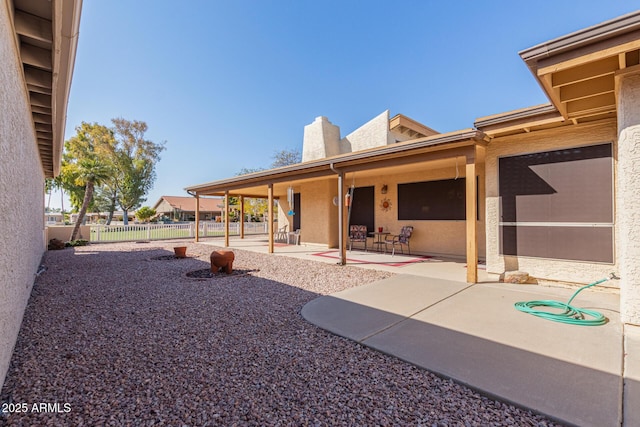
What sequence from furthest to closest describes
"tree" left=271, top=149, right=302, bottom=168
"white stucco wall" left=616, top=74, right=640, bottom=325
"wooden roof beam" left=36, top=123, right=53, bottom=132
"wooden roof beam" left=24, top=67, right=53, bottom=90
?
1. "tree" left=271, top=149, right=302, bottom=168
2. "wooden roof beam" left=36, top=123, right=53, bottom=132
3. "wooden roof beam" left=24, top=67, right=53, bottom=90
4. "white stucco wall" left=616, top=74, right=640, bottom=325

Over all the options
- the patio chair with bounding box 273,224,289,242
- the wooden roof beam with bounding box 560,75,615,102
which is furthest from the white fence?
the wooden roof beam with bounding box 560,75,615,102

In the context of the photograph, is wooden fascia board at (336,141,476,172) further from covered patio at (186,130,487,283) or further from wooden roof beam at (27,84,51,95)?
wooden roof beam at (27,84,51,95)

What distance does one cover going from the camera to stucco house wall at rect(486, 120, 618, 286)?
4.77 meters

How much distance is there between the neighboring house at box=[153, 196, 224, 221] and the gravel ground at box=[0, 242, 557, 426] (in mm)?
38989

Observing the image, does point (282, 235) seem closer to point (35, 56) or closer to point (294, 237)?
point (294, 237)

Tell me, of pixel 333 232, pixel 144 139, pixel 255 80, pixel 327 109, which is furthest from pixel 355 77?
pixel 144 139

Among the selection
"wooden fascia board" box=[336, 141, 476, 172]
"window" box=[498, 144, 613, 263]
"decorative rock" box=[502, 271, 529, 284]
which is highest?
"wooden fascia board" box=[336, 141, 476, 172]

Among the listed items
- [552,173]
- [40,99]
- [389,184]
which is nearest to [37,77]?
[40,99]

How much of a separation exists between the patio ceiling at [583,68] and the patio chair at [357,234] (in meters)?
6.34

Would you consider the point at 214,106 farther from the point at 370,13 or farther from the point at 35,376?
the point at 35,376

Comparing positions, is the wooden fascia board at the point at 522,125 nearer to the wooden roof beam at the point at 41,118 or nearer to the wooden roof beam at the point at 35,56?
the wooden roof beam at the point at 35,56

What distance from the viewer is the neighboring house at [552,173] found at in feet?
10.6

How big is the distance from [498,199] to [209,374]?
6001 millimetres

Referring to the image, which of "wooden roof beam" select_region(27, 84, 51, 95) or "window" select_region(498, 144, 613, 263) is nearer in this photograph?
"wooden roof beam" select_region(27, 84, 51, 95)
